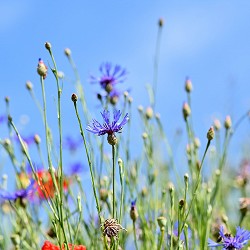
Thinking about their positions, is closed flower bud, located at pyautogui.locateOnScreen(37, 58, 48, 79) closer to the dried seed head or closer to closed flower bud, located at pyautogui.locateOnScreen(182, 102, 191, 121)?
the dried seed head

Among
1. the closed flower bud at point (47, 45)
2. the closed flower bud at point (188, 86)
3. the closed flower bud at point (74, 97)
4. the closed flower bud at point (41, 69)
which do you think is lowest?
the closed flower bud at point (74, 97)

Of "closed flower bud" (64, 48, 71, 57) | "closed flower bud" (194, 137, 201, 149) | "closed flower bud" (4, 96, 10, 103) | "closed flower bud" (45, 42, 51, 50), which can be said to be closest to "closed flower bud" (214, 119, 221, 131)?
"closed flower bud" (194, 137, 201, 149)

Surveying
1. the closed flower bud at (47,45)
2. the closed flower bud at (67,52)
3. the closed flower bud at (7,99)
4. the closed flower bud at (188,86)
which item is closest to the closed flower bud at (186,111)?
the closed flower bud at (188,86)

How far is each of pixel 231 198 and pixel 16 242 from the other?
223cm

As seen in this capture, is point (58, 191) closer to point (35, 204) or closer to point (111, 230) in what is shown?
point (111, 230)

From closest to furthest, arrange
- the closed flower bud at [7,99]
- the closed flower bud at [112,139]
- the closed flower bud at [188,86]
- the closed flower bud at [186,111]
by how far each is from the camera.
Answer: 1. the closed flower bud at [112,139]
2. the closed flower bud at [7,99]
3. the closed flower bud at [186,111]
4. the closed flower bud at [188,86]

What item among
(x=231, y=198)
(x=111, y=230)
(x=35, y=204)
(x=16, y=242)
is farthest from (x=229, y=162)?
(x=111, y=230)

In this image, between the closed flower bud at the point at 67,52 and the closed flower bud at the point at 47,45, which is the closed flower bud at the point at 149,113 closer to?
the closed flower bud at the point at 67,52

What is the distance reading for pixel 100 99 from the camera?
1749 millimetres

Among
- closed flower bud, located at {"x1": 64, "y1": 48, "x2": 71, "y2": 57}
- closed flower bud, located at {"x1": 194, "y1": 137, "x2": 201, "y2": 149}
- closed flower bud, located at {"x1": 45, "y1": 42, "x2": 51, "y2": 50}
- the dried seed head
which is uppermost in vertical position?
closed flower bud, located at {"x1": 64, "y1": 48, "x2": 71, "y2": 57}

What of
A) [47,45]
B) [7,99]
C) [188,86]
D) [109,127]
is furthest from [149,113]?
[109,127]

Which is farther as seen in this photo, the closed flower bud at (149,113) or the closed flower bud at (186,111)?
the closed flower bud at (149,113)

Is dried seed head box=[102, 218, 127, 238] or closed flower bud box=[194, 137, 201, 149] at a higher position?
closed flower bud box=[194, 137, 201, 149]

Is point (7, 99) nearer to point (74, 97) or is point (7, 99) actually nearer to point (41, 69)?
point (41, 69)
